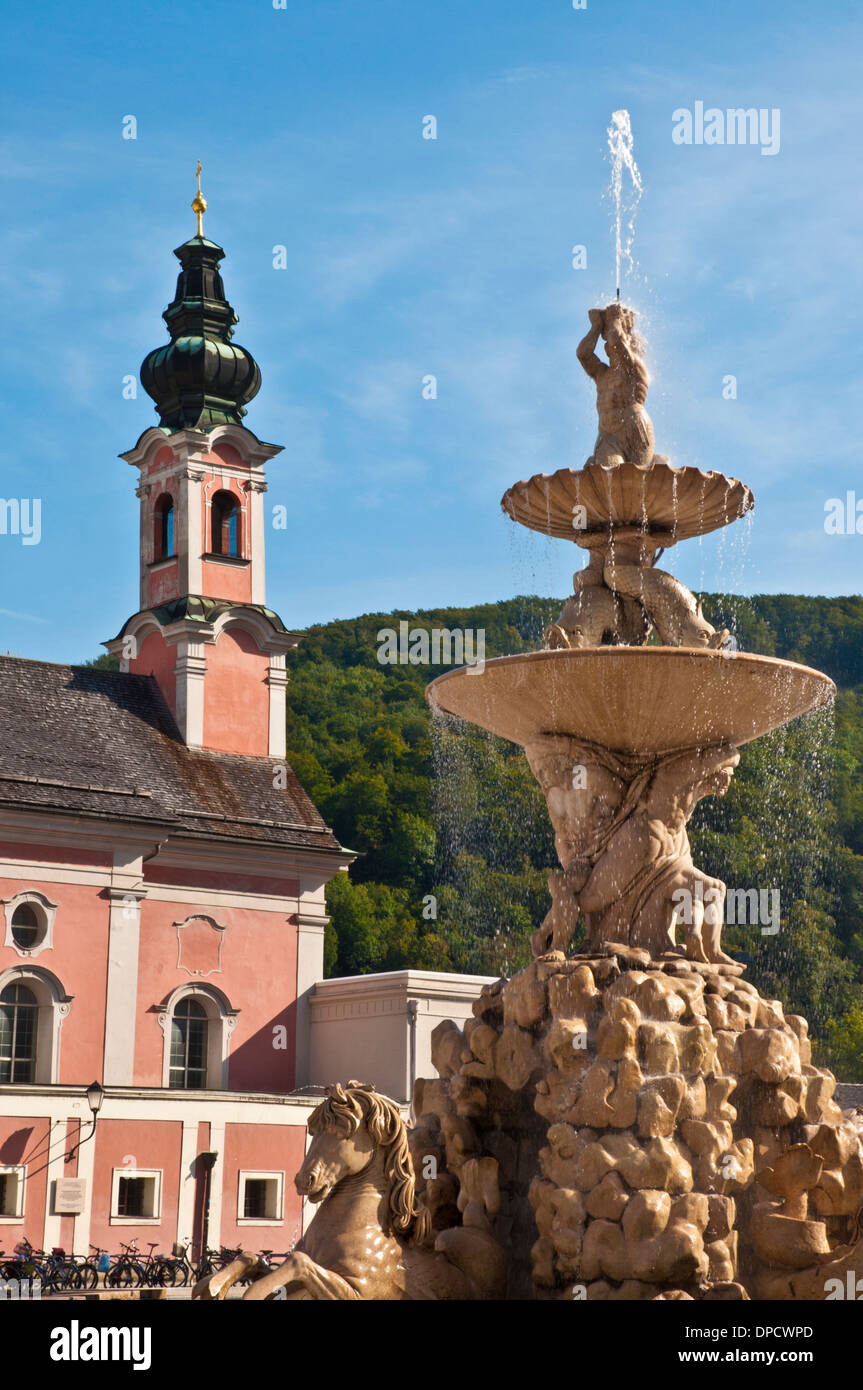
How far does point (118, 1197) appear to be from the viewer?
31047 mm

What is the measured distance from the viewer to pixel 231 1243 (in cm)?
3225

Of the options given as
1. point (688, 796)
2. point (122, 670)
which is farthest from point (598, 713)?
point (122, 670)

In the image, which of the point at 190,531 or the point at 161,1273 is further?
the point at 190,531

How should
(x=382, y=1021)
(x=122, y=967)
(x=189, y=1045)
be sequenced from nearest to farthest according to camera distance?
(x=122, y=967)
(x=382, y=1021)
(x=189, y=1045)

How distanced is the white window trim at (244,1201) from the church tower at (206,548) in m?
9.15

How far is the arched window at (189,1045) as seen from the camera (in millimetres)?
34281

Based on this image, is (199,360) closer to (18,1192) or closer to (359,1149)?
(18,1192)

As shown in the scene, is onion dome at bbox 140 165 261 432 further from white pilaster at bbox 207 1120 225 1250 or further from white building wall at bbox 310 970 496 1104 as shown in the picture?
white pilaster at bbox 207 1120 225 1250

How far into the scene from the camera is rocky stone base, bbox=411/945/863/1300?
9.44 meters

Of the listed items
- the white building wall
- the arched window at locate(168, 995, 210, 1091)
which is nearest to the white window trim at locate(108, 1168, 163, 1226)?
the arched window at locate(168, 995, 210, 1091)

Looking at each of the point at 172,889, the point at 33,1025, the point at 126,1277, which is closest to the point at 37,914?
the point at 33,1025

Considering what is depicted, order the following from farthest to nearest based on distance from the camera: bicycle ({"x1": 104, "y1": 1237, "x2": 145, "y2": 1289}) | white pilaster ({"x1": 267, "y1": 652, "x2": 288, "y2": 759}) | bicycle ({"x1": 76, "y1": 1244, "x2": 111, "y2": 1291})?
white pilaster ({"x1": 267, "y1": 652, "x2": 288, "y2": 759}) → bicycle ({"x1": 104, "y1": 1237, "x2": 145, "y2": 1289}) → bicycle ({"x1": 76, "y1": 1244, "x2": 111, "y2": 1291})

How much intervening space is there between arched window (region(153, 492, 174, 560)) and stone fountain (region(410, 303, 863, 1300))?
2982cm

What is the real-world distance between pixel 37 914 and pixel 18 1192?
4.65m
